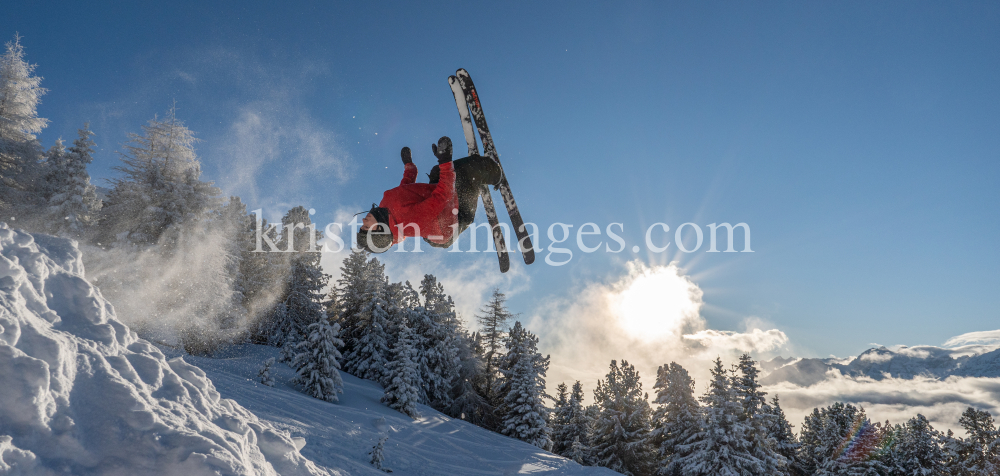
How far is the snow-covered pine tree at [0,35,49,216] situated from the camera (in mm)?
14984

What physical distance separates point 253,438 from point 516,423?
23.0 metres

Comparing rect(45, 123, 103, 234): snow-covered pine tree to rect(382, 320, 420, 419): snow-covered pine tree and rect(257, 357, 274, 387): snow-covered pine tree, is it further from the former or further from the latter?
rect(382, 320, 420, 419): snow-covered pine tree

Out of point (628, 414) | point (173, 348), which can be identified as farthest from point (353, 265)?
point (628, 414)

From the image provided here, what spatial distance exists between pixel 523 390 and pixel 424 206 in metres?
23.7

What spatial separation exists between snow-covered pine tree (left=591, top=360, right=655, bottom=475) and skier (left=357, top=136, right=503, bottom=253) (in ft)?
79.7

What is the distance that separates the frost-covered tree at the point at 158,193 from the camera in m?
16.5

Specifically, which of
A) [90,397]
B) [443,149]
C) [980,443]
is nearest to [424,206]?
[443,149]

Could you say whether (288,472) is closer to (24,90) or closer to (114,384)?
(114,384)

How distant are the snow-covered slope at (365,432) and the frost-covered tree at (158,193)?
521 cm

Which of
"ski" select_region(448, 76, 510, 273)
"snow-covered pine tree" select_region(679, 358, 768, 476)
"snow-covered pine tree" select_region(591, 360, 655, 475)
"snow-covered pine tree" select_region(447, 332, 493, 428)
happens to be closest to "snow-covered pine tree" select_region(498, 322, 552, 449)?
"snow-covered pine tree" select_region(447, 332, 493, 428)

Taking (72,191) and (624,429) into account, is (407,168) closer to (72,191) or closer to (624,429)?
(72,191)

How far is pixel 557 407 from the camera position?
33812mm

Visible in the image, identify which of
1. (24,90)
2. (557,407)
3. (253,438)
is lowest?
(557,407)

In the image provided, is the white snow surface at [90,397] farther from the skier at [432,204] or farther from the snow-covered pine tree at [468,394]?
the snow-covered pine tree at [468,394]
